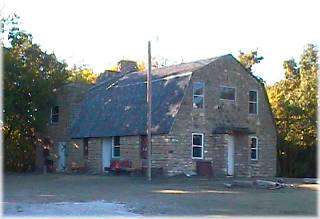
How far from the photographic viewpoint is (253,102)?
34719 millimetres

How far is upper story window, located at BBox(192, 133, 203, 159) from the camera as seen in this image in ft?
103

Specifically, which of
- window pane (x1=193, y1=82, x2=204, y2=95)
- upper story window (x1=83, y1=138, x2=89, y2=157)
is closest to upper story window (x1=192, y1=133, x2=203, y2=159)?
window pane (x1=193, y1=82, x2=204, y2=95)

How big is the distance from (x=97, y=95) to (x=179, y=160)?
31.4 feet

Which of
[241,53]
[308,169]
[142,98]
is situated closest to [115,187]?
[142,98]

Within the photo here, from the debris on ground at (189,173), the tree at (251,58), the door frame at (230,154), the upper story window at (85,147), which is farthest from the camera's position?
the tree at (251,58)

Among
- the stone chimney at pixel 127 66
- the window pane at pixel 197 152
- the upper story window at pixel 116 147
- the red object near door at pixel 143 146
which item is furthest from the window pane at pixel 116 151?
the stone chimney at pixel 127 66

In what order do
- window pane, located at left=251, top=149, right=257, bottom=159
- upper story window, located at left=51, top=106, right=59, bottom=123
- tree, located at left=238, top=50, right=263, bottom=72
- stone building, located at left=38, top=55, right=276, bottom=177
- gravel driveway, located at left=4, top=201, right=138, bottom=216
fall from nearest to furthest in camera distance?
gravel driveway, located at left=4, top=201, right=138, bottom=216, stone building, located at left=38, top=55, right=276, bottom=177, window pane, located at left=251, top=149, right=257, bottom=159, upper story window, located at left=51, top=106, right=59, bottom=123, tree, located at left=238, top=50, right=263, bottom=72

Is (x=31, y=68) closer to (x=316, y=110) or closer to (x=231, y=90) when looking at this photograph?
(x=231, y=90)

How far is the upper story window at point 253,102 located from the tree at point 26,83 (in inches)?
506

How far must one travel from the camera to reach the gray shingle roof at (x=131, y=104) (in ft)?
103

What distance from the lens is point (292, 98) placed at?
41.9 meters

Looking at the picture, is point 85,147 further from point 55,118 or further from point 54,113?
point 54,113

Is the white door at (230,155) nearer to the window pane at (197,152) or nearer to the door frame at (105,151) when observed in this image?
the window pane at (197,152)

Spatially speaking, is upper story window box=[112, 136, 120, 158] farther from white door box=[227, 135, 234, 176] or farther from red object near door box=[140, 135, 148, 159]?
white door box=[227, 135, 234, 176]
